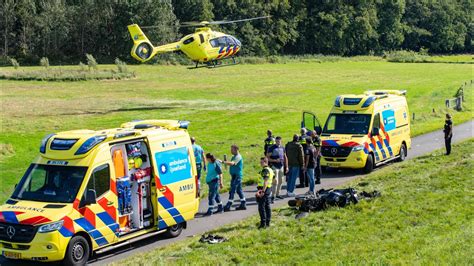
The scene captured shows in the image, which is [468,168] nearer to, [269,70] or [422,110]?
[422,110]

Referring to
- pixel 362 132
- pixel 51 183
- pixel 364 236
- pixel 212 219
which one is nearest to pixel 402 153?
pixel 362 132

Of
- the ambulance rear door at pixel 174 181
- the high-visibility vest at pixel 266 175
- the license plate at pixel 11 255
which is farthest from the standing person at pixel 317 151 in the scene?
the license plate at pixel 11 255

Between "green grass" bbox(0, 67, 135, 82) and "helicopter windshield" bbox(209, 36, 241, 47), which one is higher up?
"helicopter windshield" bbox(209, 36, 241, 47)

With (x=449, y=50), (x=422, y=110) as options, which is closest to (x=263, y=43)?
(x=449, y=50)

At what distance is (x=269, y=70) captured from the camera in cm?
8806

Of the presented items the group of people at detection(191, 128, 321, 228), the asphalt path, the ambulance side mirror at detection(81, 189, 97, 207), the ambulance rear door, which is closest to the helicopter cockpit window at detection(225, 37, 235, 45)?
the asphalt path

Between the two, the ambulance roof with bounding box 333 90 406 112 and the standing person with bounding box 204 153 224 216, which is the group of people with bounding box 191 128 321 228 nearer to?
the standing person with bounding box 204 153 224 216

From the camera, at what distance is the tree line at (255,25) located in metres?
103

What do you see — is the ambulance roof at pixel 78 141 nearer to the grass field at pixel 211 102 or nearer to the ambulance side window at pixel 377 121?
the grass field at pixel 211 102

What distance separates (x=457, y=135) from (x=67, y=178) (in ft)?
81.6

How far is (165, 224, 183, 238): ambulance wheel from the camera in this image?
1669 centimetres

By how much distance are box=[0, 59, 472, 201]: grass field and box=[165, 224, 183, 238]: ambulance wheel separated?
286 inches

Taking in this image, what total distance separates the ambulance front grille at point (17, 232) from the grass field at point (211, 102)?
853 centimetres

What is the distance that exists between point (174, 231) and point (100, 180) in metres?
2.74
